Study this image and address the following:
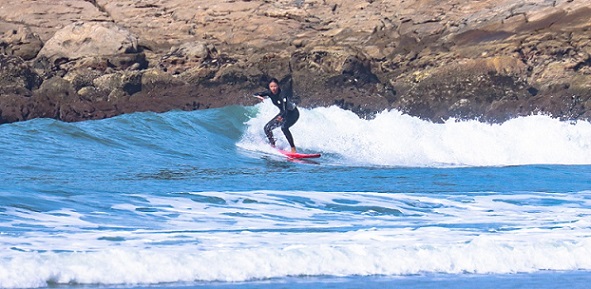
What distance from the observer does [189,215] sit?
8.34 meters

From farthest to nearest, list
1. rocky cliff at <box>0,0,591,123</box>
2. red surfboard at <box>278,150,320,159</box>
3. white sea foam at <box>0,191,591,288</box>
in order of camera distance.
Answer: rocky cliff at <box>0,0,591,123</box>
red surfboard at <box>278,150,320,159</box>
white sea foam at <box>0,191,591,288</box>

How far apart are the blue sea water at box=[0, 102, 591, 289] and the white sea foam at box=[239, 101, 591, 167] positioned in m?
0.06

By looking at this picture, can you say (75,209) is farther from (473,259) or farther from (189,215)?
(473,259)

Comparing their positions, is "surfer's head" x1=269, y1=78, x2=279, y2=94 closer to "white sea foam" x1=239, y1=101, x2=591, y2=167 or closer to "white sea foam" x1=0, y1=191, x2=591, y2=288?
"white sea foam" x1=239, y1=101, x2=591, y2=167

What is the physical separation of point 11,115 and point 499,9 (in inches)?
552

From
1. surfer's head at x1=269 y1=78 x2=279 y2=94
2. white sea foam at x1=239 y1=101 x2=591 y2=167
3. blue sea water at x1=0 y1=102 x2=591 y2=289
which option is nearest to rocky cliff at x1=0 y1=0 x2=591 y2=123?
white sea foam at x1=239 y1=101 x2=591 y2=167

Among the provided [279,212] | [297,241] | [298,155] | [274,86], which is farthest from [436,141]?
[297,241]

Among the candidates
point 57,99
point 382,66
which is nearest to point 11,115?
point 57,99

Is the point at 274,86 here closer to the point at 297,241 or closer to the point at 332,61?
the point at 297,241

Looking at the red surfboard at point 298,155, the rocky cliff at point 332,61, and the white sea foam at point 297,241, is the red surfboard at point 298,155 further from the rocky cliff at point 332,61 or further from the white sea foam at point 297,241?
the rocky cliff at point 332,61

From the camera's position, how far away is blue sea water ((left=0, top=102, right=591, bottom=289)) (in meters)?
6.04

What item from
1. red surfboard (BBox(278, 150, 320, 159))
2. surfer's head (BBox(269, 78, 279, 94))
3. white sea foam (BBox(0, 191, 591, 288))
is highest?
surfer's head (BBox(269, 78, 279, 94))

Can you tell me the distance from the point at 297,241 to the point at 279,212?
1.64 m

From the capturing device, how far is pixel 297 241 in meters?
7.07
